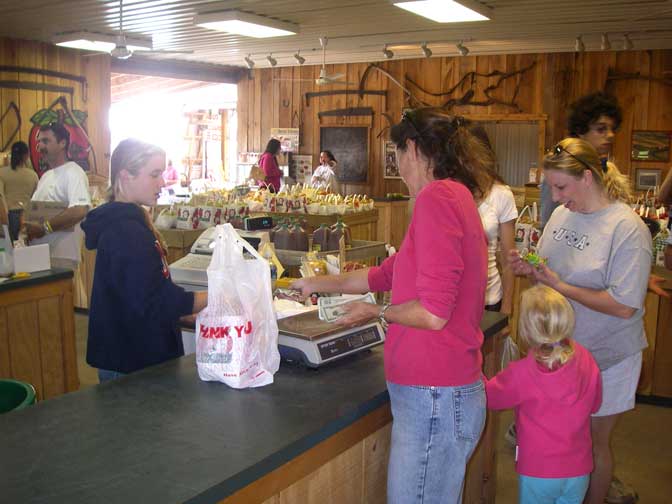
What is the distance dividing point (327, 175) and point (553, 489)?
9192mm

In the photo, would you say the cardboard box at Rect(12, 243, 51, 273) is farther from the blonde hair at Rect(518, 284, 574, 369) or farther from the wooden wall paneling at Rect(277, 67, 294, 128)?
the wooden wall paneling at Rect(277, 67, 294, 128)

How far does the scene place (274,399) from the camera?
1899 millimetres

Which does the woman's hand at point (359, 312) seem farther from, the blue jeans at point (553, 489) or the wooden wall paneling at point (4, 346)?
the wooden wall paneling at point (4, 346)

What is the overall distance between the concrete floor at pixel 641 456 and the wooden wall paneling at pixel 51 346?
2625mm

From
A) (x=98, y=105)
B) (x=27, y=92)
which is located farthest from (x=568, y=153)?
(x=98, y=105)

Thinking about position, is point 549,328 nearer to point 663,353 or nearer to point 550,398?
point 550,398

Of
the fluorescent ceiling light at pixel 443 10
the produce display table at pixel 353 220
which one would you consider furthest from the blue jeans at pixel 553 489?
the fluorescent ceiling light at pixel 443 10

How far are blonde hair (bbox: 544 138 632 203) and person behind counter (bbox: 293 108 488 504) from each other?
926 mm

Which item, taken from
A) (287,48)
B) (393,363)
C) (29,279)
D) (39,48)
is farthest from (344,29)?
(393,363)

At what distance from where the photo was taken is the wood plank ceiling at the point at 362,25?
6.74 metres

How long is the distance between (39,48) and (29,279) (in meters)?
6.67

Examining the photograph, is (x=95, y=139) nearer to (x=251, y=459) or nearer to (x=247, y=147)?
(x=247, y=147)

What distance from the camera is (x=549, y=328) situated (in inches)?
88.0

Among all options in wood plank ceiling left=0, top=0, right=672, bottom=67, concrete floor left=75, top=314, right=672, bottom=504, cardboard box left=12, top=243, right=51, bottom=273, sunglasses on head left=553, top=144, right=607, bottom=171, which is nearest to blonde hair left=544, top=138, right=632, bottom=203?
sunglasses on head left=553, top=144, right=607, bottom=171
